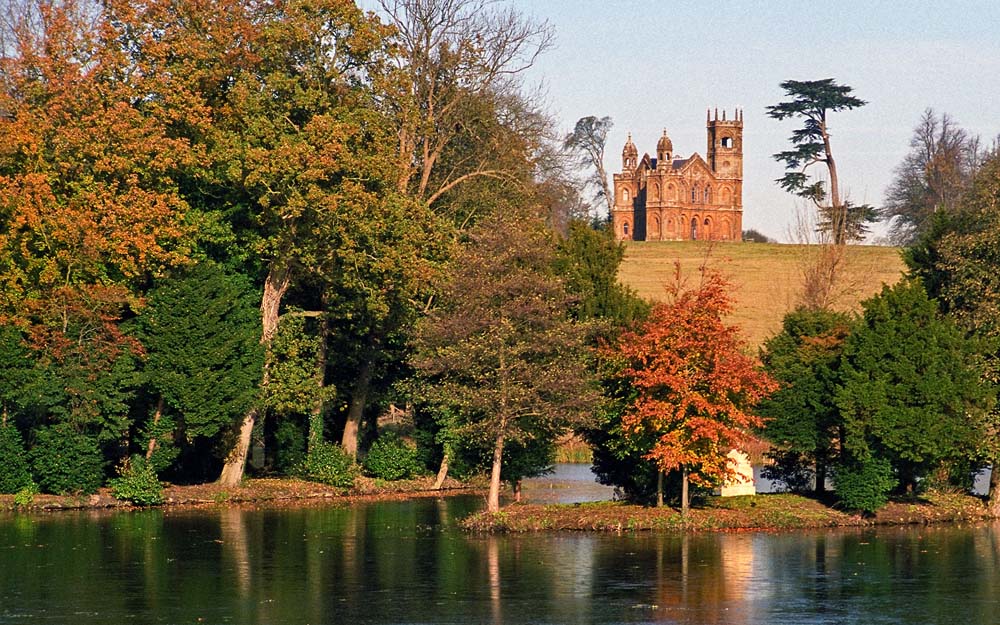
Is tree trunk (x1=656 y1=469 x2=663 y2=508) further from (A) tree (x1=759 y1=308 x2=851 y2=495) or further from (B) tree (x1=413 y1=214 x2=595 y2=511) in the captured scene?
(A) tree (x1=759 y1=308 x2=851 y2=495)

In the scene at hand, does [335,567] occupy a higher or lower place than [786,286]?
lower

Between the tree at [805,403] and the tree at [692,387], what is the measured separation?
132 inches

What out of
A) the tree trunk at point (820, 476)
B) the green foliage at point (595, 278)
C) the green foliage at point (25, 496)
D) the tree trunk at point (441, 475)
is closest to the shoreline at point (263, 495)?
the green foliage at point (25, 496)

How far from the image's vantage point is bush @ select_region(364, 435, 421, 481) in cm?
5244

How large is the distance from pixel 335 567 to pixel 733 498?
46.8 ft

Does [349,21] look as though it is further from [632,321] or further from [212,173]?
[632,321]

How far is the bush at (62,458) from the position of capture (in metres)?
44.0

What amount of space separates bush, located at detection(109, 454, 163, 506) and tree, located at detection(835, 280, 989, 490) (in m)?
21.8

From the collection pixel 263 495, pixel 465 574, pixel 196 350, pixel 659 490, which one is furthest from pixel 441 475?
pixel 465 574

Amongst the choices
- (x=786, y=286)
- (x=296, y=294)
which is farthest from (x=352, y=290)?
(x=786, y=286)

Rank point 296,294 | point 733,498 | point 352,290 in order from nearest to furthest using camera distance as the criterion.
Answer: point 733,498
point 352,290
point 296,294

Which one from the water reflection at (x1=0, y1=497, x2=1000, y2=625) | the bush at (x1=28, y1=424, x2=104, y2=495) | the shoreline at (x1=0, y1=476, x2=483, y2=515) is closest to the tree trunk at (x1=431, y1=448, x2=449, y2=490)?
the shoreline at (x1=0, y1=476, x2=483, y2=515)

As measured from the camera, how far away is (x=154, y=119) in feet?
148

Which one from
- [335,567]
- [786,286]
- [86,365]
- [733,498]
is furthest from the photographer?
[786,286]
